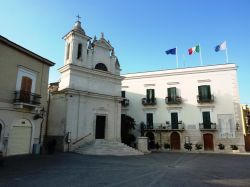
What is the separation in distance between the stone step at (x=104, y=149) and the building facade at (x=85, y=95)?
51.4 inches

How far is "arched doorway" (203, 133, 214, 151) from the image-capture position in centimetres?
2638

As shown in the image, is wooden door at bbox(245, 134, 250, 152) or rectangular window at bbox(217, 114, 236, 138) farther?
rectangular window at bbox(217, 114, 236, 138)

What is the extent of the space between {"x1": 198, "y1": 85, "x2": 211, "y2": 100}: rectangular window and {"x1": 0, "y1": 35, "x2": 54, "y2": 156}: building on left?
1910 centimetres

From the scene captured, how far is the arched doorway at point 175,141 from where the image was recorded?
27750 mm

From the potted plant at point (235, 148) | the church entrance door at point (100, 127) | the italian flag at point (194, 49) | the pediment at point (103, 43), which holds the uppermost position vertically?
the italian flag at point (194, 49)

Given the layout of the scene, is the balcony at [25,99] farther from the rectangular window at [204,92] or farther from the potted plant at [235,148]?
the potted plant at [235,148]

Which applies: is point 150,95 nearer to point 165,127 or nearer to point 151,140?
point 165,127

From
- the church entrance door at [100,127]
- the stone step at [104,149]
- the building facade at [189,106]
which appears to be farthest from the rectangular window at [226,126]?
the church entrance door at [100,127]

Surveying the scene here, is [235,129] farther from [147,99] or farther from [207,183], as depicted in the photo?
[207,183]

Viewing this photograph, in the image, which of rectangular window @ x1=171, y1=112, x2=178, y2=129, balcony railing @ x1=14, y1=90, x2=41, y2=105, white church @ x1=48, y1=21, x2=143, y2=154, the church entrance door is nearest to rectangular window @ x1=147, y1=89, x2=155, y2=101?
rectangular window @ x1=171, y1=112, x2=178, y2=129

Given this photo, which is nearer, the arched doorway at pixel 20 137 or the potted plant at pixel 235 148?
the arched doorway at pixel 20 137

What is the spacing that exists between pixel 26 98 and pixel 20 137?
2815mm

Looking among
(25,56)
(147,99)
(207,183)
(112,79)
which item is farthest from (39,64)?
(147,99)

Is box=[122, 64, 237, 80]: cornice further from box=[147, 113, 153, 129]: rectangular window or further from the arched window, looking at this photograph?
box=[147, 113, 153, 129]: rectangular window
